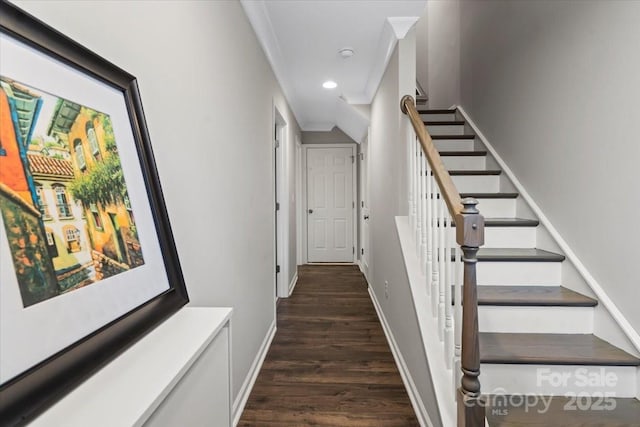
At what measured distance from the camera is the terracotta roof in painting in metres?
0.57

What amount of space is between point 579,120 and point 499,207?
0.80 m

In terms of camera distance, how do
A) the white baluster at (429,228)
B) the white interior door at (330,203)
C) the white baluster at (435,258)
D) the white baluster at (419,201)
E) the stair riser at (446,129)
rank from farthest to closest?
the white interior door at (330,203) → the stair riser at (446,129) → the white baluster at (419,201) → the white baluster at (429,228) → the white baluster at (435,258)

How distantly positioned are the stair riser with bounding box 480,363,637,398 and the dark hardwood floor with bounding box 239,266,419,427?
0.58 meters

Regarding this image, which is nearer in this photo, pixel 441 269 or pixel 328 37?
pixel 441 269

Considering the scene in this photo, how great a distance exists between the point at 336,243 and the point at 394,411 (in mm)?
4083

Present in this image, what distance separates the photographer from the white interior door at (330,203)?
5.86m

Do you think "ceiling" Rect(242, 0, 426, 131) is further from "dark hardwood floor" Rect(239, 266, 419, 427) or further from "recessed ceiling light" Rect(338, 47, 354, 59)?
"dark hardwood floor" Rect(239, 266, 419, 427)

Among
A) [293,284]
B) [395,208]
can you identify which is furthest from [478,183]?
[293,284]

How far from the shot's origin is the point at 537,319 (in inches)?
65.2

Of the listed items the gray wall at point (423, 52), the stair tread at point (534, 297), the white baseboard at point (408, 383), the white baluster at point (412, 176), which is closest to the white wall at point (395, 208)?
the white baseboard at point (408, 383)

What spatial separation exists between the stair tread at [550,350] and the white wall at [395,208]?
324mm

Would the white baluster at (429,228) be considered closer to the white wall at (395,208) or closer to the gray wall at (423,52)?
the white wall at (395,208)

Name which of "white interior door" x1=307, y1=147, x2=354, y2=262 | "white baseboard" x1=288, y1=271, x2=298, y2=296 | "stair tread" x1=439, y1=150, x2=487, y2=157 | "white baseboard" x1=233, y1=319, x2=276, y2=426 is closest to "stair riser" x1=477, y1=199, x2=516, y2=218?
"stair tread" x1=439, y1=150, x2=487, y2=157

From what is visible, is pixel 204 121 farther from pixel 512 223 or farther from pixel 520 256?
pixel 512 223
